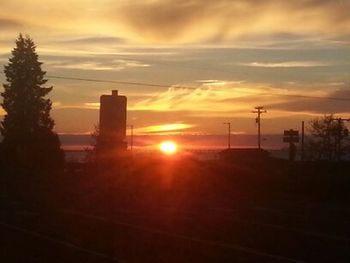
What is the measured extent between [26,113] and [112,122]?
5152cm

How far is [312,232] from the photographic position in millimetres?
26453

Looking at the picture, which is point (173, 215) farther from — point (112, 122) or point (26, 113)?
point (26, 113)

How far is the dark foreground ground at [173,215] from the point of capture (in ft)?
69.2

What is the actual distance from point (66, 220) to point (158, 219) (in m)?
3.10

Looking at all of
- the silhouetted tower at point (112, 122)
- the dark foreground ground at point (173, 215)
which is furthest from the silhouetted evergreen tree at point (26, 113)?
the silhouetted tower at point (112, 122)

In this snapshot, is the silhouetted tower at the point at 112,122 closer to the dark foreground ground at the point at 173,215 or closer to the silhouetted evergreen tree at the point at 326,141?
the dark foreground ground at the point at 173,215

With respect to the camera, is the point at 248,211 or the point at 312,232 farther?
the point at 248,211

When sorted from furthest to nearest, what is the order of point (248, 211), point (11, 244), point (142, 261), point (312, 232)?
point (248, 211) → point (312, 232) → point (11, 244) → point (142, 261)

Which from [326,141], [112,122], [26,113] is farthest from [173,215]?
[326,141]

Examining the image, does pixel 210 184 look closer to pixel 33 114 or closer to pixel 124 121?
pixel 124 121

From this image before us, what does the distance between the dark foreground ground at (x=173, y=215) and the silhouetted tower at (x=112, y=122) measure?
265 centimetres

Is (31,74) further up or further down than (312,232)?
further up

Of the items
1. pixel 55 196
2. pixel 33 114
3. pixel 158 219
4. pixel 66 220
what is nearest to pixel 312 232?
pixel 158 219

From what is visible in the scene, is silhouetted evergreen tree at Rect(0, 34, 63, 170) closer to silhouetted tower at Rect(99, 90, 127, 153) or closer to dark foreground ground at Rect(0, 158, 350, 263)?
dark foreground ground at Rect(0, 158, 350, 263)
